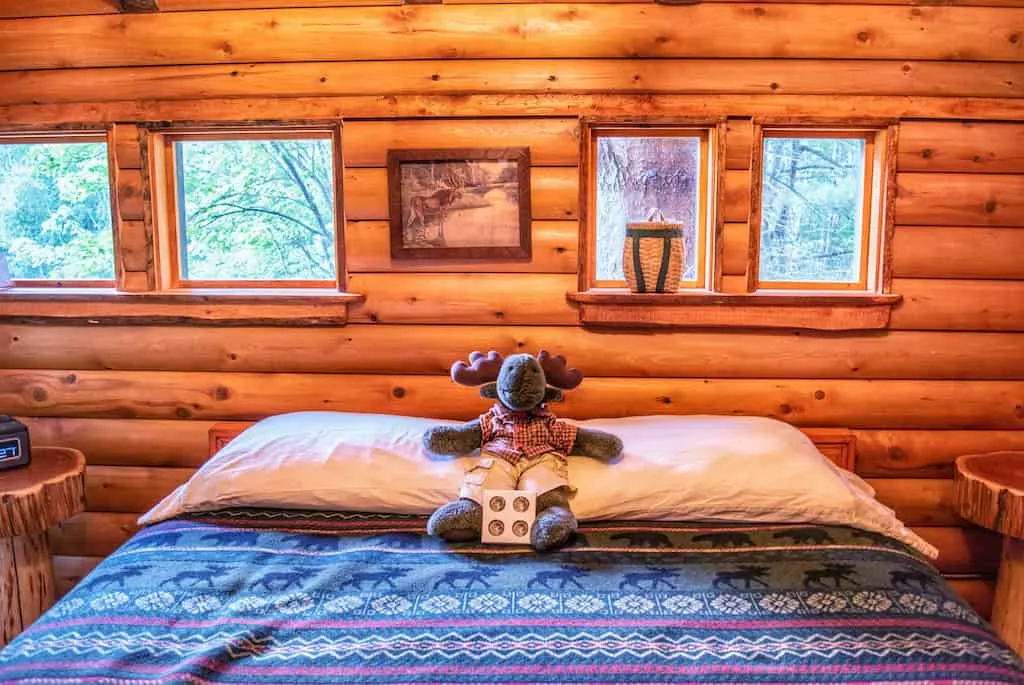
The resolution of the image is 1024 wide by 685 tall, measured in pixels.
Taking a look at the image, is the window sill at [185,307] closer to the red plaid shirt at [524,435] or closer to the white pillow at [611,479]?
the white pillow at [611,479]

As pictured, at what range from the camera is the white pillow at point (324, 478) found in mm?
1801

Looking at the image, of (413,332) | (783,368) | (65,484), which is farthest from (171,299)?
(783,368)

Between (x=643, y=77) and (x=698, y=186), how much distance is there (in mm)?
386

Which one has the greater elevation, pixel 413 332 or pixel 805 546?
pixel 413 332

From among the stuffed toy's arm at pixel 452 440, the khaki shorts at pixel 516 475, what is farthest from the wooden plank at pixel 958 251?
the stuffed toy's arm at pixel 452 440

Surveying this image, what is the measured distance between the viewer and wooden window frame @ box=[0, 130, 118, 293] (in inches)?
91.7

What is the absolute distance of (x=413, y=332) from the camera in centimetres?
231

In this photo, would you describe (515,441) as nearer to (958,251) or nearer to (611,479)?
(611,479)

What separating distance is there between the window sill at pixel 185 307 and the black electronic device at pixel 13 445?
415mm

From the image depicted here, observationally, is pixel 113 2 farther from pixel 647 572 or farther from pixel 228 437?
pixel 647 572

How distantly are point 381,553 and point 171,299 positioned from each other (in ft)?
4.01

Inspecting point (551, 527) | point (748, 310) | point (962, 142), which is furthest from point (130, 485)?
point (962, 142)

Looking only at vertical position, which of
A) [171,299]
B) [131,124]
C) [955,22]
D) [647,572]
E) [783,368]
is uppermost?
[955,22]

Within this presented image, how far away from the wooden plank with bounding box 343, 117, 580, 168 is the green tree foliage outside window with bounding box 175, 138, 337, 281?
0.60 ft
